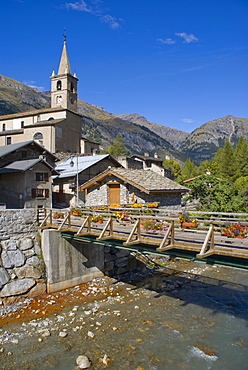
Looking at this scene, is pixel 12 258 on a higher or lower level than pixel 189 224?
lower

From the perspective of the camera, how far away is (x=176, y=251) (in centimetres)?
1130

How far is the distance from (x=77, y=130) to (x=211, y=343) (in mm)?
50973

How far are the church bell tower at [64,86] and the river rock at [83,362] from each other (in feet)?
172

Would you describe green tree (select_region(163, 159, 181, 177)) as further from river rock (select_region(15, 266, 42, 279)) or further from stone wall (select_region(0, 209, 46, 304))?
river rock (select_region(15, 266, 42, 279))

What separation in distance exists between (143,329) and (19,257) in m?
→ 9.23

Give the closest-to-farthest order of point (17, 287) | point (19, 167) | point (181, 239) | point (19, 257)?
point (181, 239), point (17, 287), point (19, 257), point (19, 167)

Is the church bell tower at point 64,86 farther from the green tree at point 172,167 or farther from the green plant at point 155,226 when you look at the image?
the green plant at point 155,226

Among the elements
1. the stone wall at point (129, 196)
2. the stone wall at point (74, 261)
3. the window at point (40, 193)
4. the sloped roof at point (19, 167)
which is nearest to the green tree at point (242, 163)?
the stone wall at point (129, 196)

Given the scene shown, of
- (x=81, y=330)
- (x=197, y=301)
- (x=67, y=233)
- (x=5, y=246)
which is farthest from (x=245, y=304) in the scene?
(x=5, y=246)

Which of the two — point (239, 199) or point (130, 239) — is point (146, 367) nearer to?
point (130, 239)

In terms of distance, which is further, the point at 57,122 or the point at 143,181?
the point at 57,122

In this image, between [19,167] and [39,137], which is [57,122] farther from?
[19,167]

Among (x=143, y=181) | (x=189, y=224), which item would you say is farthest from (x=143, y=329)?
(x=143, y=181)

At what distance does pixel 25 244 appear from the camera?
1894 centimetres
